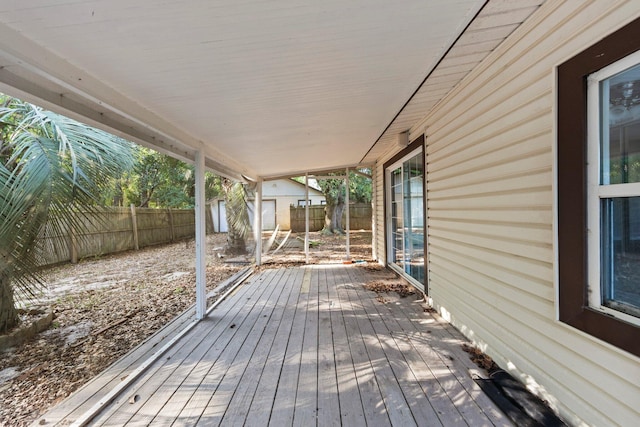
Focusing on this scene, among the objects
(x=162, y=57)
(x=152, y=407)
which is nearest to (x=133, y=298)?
(x=152, y=407)

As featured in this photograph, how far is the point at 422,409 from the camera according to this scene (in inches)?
72.0

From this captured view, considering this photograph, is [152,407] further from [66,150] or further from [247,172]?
[247,172]

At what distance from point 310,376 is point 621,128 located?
7.74 feet

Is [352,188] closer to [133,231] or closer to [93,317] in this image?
[133,231]

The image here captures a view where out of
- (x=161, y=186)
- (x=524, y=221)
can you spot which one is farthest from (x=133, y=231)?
(x=524, y=221)

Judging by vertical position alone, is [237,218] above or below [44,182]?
below

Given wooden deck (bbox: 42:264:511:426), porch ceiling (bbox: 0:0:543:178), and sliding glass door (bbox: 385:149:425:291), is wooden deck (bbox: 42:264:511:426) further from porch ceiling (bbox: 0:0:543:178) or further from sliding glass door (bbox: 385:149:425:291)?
porch ceiling (bbox: 0:0:543:178)

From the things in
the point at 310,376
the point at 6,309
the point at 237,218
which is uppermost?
the point at 237,218

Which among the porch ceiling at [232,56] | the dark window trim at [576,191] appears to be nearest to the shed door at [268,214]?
the porch ceiling at [232,56]

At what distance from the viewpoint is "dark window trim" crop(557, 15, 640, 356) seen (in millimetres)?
1370

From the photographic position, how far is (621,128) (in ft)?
4.50

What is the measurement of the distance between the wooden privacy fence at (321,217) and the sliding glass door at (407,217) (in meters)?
9.18

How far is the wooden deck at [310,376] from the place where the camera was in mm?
1795

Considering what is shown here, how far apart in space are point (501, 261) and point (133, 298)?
5.29 m
